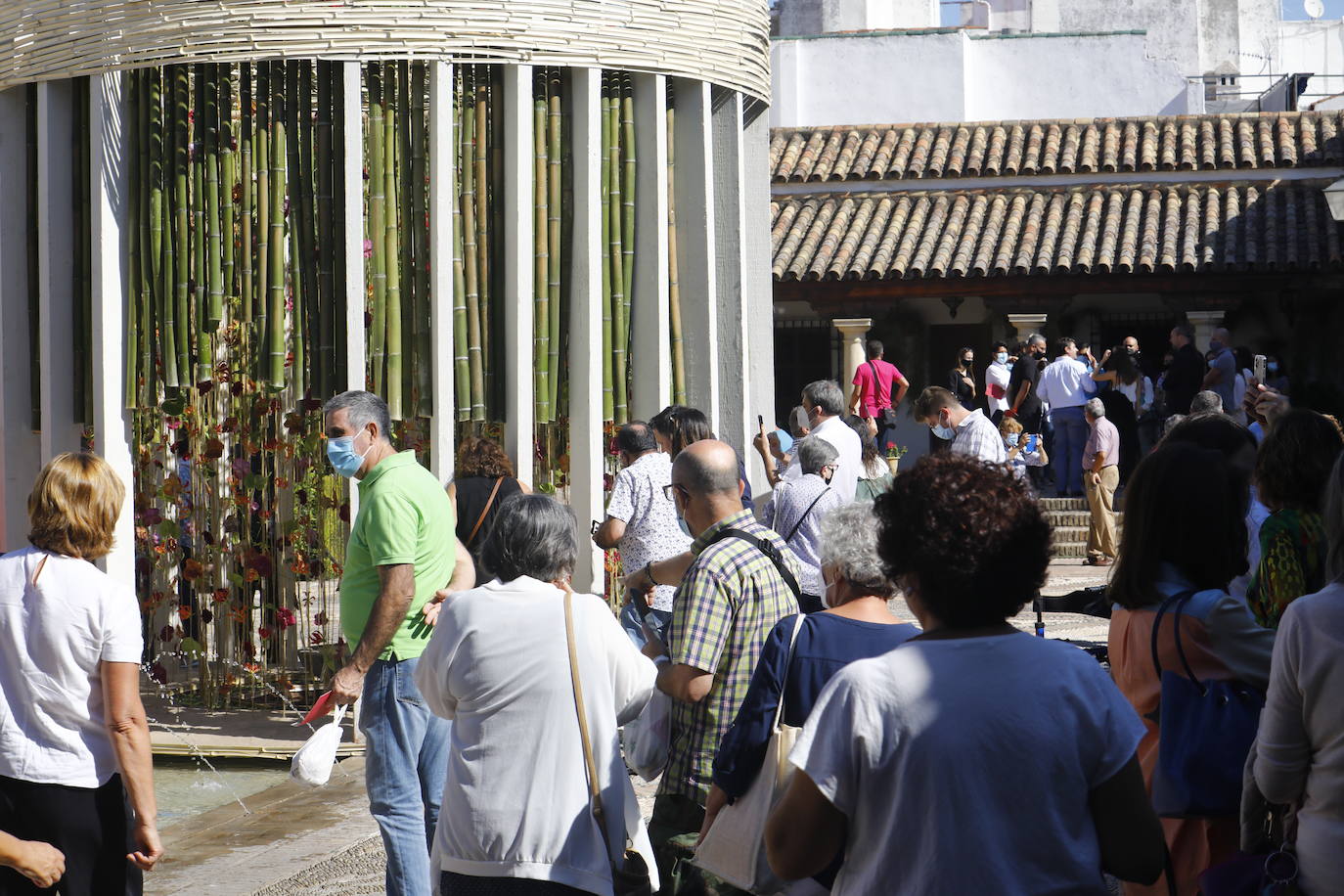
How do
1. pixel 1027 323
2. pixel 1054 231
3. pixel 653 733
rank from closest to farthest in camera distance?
pixel 653 733 → pixel 1027 323 → pixel 1054 231

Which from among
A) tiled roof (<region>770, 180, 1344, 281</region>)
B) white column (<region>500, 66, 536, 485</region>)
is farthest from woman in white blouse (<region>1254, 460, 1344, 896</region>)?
tiled roof (<region>770, 180, 1344, 281</region>)

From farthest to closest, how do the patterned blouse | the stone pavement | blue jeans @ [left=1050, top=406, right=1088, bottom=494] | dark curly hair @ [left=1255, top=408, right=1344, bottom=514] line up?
blue jeans @ [left=1050, top=406, right=1088, bottom=494] → the stone pavement → dark curly hair @ [left=1255, top=408, right=1344, bottom=514] → the patterned blouse

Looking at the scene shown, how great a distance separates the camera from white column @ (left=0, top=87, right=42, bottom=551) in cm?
833

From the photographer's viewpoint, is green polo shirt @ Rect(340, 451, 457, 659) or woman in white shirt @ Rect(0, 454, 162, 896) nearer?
woman in white shirt @ Rect(0, 454, 162, 896)

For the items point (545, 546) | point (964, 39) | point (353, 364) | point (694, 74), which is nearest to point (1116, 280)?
point (964, 39)

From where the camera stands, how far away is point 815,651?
3469 mm

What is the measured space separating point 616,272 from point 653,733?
4.50 metres

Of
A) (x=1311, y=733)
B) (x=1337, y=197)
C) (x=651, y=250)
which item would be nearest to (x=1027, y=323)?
(x=1337, y=197)

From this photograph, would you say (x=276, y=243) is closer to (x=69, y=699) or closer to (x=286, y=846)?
(x=286, y=846)

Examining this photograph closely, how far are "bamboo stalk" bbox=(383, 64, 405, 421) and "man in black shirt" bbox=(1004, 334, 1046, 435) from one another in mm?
10929

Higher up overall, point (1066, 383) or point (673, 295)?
point (673, 295)

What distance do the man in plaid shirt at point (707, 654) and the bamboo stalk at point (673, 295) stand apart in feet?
14.3

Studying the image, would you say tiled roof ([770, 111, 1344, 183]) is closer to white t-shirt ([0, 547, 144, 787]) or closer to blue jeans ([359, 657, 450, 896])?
blue jeans ([359, 657, 450, 896])

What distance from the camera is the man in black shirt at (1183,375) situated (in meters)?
16.9
